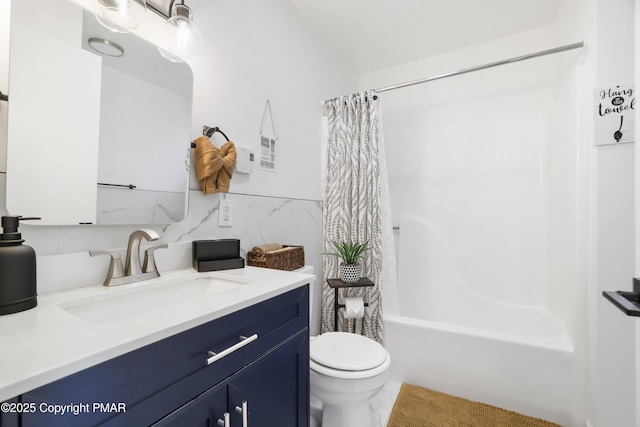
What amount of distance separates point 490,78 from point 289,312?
2.54 m

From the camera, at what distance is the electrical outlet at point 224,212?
1393mm

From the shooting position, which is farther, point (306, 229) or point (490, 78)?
point (490, 78)

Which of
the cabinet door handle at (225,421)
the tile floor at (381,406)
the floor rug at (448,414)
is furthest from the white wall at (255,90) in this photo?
the floor rug at (448,414)

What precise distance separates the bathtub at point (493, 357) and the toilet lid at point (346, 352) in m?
0.51

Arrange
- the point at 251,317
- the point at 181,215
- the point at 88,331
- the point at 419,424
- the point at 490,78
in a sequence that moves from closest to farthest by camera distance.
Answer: the point at 88,331, the point at 251,317, the point at 181,215, the point at 419,424, the point at 490,78

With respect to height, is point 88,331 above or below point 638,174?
below

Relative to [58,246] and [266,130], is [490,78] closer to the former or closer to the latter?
[266,130]

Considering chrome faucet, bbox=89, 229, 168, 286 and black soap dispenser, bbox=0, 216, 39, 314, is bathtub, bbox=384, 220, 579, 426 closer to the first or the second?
chrome faucet, bbox=89, 229, 168, 286

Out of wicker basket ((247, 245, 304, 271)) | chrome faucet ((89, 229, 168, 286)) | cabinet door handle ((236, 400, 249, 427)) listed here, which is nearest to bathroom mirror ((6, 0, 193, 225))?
chrome faucet ((89, 229, 168, 286))

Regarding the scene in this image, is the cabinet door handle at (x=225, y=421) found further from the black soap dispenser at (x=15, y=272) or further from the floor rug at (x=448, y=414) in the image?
the floor rug at (x=448, y=414)

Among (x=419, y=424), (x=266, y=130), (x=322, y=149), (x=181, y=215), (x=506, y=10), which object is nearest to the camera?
(x=181, y=215)

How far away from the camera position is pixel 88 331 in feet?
1.90

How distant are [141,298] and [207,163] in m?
0.59

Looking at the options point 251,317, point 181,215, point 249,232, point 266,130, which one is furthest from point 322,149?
point 251,317
